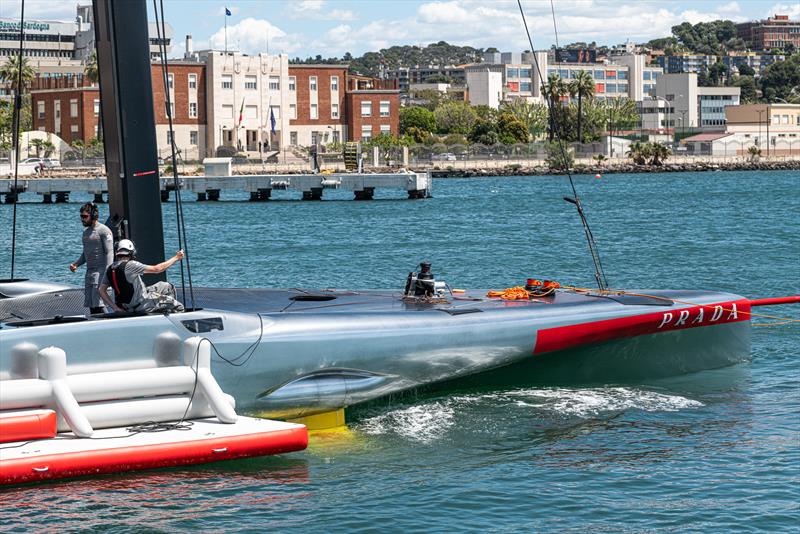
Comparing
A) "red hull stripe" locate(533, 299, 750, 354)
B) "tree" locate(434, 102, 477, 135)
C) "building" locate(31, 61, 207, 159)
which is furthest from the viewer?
"tree" locate(434, 102, 477, 135)

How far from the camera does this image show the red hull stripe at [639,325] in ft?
51.9

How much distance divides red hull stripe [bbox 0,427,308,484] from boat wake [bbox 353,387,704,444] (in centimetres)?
185

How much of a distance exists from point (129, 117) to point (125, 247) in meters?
1.78

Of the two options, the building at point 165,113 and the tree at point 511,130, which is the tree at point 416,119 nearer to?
the tree at point 511,130

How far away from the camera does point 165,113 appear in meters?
122

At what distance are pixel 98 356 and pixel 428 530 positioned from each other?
409cm

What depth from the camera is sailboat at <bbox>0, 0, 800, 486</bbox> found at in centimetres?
1335

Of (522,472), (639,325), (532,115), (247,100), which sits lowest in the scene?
(522,472)

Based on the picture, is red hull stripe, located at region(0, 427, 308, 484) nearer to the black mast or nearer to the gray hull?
the gray hull

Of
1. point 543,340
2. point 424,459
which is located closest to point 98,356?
point 424,459

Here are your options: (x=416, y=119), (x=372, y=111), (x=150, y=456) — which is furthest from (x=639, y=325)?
(x=416, y=119)

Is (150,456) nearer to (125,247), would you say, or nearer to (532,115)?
(125,247)

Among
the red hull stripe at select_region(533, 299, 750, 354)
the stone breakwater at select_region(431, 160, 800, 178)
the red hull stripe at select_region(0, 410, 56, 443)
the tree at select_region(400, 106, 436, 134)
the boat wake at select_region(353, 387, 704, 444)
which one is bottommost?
the stone breakwater at select_region(431, 160, 800, 178)

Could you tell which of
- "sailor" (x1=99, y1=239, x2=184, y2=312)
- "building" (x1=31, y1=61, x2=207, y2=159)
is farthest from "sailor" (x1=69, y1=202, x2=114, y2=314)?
"building" (x1=31, y1=61, x2=207, y2=159)
